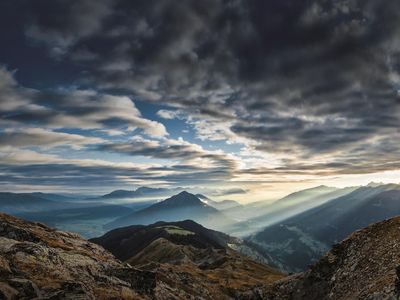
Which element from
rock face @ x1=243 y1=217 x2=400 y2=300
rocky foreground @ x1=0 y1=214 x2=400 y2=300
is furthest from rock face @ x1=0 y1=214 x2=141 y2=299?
rock face @ x1=243 y1=217 x2=400 y2=300

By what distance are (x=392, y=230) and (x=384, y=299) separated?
14.6 m

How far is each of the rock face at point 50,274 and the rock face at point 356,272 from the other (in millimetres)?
21060

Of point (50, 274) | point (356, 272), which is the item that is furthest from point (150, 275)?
point (356, 272)

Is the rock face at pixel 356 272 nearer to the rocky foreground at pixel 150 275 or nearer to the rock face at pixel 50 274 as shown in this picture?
the rocky foreground at pixel 150 275

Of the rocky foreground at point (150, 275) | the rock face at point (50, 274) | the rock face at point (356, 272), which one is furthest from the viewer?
the rock face at point (50, 274)

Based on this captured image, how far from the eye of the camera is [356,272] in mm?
37219

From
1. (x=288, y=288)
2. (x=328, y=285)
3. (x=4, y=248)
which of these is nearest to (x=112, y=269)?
(x=4, y=248)

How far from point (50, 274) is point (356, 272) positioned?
116ft

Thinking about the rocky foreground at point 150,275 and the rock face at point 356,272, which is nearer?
the rock face at point 356,272

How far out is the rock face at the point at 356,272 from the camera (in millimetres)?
30542

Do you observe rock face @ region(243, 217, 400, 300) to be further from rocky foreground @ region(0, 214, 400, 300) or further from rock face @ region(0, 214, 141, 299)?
rock face @ region(0, 214, 141, 299)

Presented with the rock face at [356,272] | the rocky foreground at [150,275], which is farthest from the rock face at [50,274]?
the rock face at [356,272]

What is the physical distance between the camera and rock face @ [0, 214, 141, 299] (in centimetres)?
3312

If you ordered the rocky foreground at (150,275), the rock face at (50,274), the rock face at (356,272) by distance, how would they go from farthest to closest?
the rock face at (50,274) < the rocky foreground at (150,275) < the rock face at (356,272)
